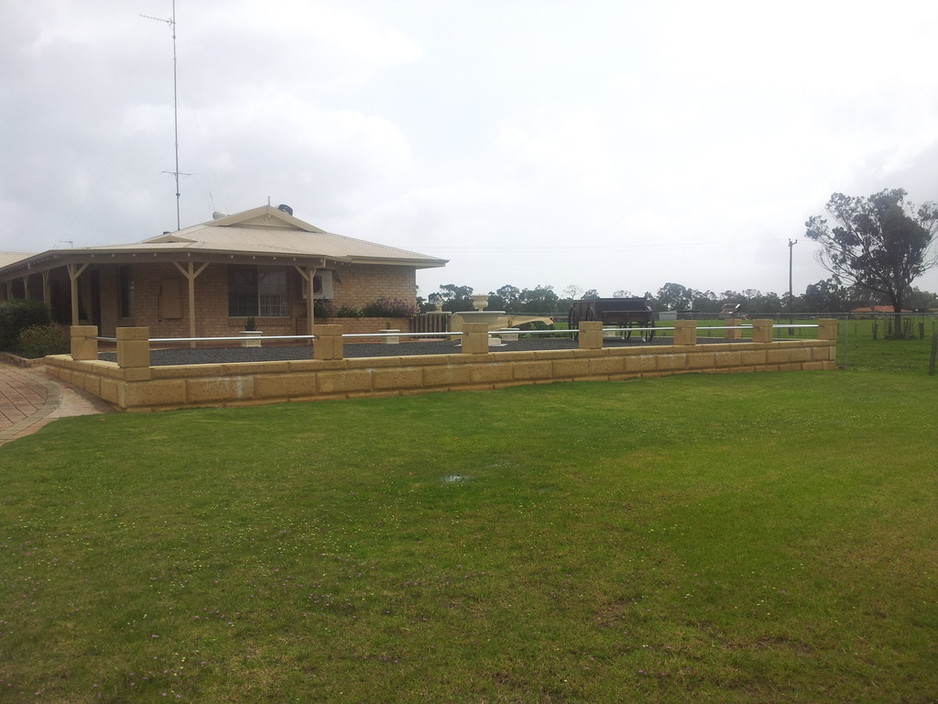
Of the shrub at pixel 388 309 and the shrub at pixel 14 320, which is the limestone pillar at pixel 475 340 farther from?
the shrub at pixel 14 320

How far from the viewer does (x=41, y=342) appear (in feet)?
58.6

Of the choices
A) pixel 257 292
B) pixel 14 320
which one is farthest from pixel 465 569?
pixel 14 320

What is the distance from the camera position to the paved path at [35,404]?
9.39 metres

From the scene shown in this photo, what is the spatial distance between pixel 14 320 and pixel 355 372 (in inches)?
496

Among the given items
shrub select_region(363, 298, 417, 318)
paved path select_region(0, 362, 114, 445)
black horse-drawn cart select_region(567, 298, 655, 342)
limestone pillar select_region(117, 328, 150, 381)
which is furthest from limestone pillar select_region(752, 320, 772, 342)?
paved path select_region(0, 362, 114, 445)

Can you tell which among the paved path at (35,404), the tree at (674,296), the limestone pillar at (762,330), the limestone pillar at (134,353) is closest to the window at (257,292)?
the paved path at (35,404)

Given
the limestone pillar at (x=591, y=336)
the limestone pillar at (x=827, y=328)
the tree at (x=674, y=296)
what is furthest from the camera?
the tree at (x=674, y=296)

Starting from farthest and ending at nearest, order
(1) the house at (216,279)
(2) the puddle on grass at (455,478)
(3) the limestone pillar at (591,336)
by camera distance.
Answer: (1) the house at (216,279), (3) the limestone pillar at (591,336), (2) the puddle on grass at (455,478)

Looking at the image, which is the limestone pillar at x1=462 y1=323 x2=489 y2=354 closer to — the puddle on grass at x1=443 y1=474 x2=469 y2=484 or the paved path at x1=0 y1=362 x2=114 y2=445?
the paved path at x1=0 y1=362 x2=114 y2=445

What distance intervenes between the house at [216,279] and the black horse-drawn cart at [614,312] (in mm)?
5146

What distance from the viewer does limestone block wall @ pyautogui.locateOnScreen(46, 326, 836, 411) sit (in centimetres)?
1082

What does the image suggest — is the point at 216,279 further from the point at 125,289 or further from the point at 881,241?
the point at 881,241

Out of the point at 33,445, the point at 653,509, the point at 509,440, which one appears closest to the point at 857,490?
the point at 653,509

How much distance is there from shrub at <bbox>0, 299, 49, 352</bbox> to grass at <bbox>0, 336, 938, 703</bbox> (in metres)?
13.4
